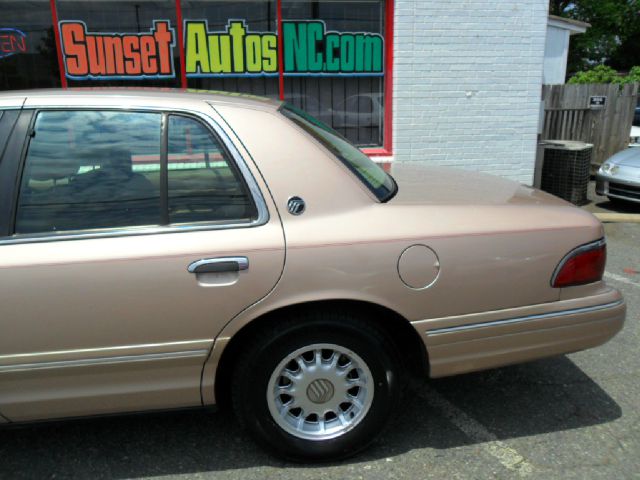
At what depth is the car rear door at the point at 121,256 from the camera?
89.2 inches

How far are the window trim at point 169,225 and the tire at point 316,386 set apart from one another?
503 millimetres

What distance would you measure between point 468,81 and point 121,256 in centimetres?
620

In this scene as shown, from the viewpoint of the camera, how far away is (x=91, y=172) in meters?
2.38

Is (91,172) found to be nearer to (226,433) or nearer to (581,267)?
(226,433)

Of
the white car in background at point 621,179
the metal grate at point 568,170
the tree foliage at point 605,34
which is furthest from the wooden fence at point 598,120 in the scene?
the tree foliage at point 605,34

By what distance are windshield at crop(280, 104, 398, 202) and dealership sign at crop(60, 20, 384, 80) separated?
4.36 m

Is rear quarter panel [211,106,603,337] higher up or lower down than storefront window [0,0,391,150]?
lower down

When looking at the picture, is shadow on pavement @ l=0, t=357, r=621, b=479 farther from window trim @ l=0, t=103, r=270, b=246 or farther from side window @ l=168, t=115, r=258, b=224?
side window @ l=168, t=115, r=258, b=224

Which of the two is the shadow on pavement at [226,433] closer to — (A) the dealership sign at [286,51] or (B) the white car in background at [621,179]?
(A) the dealership sign at [286,51]

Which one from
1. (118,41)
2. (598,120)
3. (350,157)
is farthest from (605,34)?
(350,157)

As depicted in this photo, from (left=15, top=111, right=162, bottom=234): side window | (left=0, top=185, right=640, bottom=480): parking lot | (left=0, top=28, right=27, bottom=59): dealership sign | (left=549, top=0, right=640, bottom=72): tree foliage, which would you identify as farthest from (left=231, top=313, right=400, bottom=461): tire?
(left=549, top=0, right=640, bottom=72): tree foliage

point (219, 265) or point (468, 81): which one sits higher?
point (468, 81)

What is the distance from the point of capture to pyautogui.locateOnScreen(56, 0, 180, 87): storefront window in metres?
6.60

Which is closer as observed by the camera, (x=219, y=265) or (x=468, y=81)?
(x=219, y=265)
